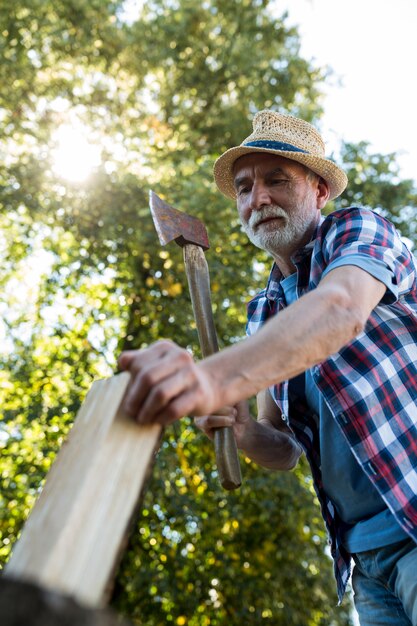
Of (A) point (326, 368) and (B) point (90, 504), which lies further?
(A) point (326, 368)

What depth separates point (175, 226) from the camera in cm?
244

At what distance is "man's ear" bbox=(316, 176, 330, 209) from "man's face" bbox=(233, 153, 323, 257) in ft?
0.34

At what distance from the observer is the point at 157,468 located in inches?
250

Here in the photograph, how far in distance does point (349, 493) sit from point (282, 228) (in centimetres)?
102

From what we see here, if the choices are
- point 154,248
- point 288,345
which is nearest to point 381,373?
point 288,345

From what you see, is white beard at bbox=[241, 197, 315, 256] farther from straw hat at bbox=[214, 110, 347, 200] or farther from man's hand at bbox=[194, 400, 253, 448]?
man's hand at bbox=[194, 400, 253, 448]

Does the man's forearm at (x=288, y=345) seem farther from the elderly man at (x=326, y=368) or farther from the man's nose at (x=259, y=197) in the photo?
the man's nose at (x=259, y=197)

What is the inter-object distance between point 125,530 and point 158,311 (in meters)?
6.73

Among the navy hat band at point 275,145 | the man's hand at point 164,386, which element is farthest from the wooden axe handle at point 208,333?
the man's hand at point 164,386

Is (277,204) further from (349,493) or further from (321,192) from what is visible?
(349,493)

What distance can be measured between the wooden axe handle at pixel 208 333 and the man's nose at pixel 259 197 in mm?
309

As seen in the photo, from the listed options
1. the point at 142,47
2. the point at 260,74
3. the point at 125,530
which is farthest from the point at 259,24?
the point at 125,530

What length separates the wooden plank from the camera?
2.72ft

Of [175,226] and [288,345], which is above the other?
[175,226]
